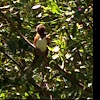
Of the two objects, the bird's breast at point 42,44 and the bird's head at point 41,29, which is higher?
the bird's head at point 41,29

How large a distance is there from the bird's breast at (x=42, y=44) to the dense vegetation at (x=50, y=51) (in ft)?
0.11

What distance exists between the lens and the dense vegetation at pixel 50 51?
162 centimetres

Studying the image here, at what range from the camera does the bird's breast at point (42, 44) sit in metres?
1.69

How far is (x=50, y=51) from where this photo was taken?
5.67 ft

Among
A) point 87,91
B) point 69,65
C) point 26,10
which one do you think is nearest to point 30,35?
point 26,10

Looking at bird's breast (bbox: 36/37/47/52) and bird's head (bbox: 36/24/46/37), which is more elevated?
bird's head (bbox: 36/24/46/37)

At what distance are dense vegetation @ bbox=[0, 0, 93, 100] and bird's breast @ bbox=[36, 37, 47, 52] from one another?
0.03m

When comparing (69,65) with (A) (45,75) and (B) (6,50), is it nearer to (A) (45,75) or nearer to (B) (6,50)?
(A) (45,75)

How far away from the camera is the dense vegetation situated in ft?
5.30

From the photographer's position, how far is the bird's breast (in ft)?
5.55

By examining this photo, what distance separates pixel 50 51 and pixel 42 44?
0.06 m

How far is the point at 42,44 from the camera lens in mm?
1704

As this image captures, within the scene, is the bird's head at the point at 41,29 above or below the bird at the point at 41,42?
above

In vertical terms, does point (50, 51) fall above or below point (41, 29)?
below
